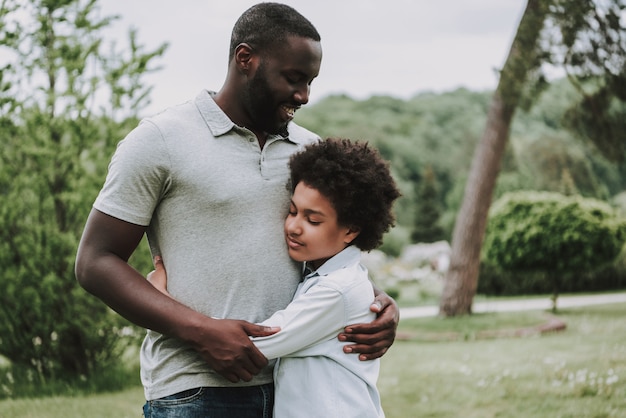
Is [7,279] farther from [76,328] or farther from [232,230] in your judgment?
[232,230]

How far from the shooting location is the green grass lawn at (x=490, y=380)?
587cm

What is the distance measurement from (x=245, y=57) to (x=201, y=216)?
0.51 m

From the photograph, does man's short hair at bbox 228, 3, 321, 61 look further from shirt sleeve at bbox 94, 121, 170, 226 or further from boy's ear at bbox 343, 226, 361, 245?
boy's ear at bbox 343, 226, 361, 245

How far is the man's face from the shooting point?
2176 millimetres

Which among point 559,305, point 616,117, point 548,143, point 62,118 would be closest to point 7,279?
point 62,118

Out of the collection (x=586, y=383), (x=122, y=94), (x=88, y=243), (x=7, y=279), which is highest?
(x=122, y=94)

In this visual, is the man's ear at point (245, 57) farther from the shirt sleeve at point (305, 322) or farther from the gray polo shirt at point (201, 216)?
the shirt sleeve at point (305, 322)

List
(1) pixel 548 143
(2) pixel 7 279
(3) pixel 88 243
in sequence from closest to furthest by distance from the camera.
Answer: (3) pixel 88 243
(2) pixel 7 279
(1) pixel 548 143

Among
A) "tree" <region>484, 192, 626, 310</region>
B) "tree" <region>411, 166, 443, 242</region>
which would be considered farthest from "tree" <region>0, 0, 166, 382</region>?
"tree" <region>411, 166, 443, 242</region>

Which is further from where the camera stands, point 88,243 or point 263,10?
point 263,10

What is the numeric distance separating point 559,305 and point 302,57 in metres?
14.4

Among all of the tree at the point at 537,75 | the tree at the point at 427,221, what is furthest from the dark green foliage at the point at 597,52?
the tree at the point at 427,221

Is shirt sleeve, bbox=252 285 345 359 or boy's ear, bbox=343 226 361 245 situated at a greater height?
boy's ear, bbox=343 226 361 245

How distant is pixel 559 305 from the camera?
15.4 meters
